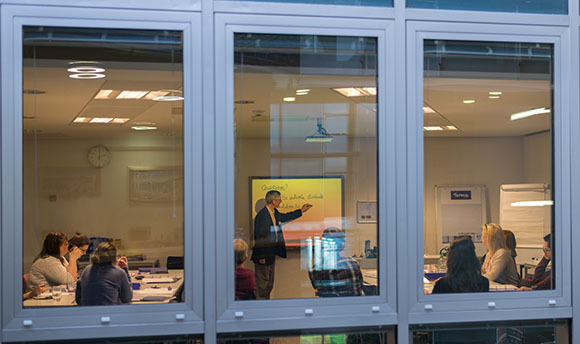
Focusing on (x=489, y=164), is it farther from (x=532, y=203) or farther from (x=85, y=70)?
(x=85, y=70)

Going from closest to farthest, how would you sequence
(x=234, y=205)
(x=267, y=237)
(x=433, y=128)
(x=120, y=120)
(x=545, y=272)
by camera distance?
(x=234, y=205) < (x=267, y=237) < (x=433, y=128) < (x=545, y=272) < (x=120, y=120)

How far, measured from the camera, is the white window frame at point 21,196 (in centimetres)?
333

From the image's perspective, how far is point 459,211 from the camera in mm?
3730

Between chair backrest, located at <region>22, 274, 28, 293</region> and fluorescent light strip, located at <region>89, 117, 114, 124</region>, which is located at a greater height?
fluorescent light strip, located at <region>89, 117, 114, 124</region>

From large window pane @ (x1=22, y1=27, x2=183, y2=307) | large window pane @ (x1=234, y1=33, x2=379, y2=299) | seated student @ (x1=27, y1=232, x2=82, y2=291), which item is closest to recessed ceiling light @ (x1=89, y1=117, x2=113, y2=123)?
large window pane @ (x1=22, y1=27, x2=183, y2=307)

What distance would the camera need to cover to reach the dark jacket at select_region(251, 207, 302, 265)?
3584 millimetres

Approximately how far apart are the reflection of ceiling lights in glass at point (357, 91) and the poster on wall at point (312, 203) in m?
0.46

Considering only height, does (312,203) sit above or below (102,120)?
below

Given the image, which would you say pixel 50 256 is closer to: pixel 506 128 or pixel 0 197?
pixel 0 197

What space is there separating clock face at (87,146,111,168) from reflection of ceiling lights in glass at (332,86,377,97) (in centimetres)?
128

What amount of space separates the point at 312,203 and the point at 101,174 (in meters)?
1.15

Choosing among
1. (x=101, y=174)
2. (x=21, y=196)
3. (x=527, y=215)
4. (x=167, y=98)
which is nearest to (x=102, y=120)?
(x=101, y=174)

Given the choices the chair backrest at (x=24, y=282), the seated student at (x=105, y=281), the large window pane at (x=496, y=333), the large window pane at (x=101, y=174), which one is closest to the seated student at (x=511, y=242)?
the large window pane at (x=496, y=333)

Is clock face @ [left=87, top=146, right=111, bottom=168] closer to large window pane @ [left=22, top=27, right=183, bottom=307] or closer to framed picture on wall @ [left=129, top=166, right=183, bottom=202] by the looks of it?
large window pane @ [left=22, top=27, right=183, bottom=307]
